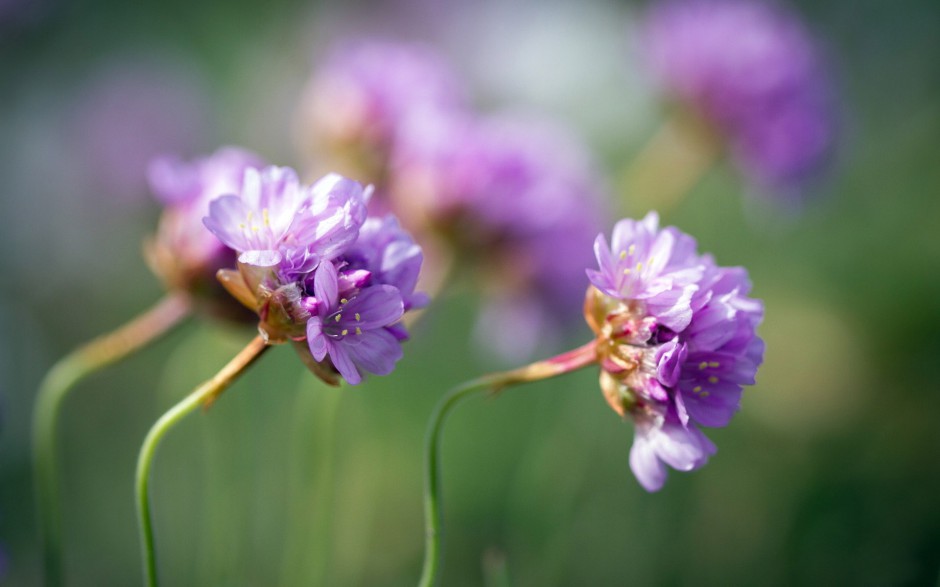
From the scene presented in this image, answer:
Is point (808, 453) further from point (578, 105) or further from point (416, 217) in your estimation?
point (578, 105)

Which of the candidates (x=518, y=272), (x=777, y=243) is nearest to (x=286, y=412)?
(x=518, y=272)

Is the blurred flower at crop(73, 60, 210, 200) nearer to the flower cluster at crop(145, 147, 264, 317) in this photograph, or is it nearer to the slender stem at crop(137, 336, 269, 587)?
the flower cluster at crop(145, 147, 264, 317)

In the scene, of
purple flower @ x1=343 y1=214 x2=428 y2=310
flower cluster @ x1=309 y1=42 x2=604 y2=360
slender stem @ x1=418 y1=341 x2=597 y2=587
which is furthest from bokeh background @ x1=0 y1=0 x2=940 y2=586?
purple flower @ x1=343 y1=214 x2=428 y2=310

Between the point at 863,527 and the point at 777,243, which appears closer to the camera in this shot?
the point at 863,527

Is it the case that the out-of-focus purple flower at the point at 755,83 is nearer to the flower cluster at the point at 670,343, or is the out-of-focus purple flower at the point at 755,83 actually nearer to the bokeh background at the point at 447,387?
the bokeh background at the point at 447,387

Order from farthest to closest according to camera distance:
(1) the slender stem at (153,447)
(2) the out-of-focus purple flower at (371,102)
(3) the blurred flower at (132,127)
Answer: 1. (3) the blurred flower at (132,127)
2. (2) the out-of-focus purple flower at (371,102)
3. (1) the slender stem at (153,447)

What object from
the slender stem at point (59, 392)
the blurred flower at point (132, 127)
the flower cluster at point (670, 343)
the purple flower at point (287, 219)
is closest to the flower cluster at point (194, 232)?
the slender stem at point (59, 392)

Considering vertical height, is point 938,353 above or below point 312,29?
below
